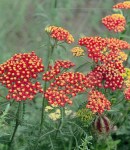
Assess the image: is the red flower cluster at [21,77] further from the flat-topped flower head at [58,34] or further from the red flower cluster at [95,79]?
the red flower cluster at [95,79]

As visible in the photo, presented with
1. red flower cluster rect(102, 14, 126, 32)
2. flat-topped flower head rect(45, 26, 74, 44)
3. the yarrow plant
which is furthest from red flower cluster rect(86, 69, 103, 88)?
red flower cluster rect(102, 14, 126, 32)

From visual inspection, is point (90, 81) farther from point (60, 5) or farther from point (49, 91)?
point (60, 5)

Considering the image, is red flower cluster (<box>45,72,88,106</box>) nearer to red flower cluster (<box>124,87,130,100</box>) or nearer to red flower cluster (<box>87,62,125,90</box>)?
red flower cluster (<box>87,62,125,90</box>)

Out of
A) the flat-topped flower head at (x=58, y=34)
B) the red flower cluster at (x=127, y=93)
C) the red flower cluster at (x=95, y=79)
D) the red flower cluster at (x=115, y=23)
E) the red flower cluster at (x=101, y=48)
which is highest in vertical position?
the red flower cluster at (x=115, y=23)

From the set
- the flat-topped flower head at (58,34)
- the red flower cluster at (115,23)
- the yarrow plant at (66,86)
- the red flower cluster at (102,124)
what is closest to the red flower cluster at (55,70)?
the yarrow plant at (66,86)

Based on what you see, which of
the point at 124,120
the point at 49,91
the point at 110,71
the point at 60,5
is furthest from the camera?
the point at 60,5

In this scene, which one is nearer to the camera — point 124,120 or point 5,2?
point 124,120

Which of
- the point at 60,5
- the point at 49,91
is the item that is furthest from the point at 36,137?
the point at 60,5

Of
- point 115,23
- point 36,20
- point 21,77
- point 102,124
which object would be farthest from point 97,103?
point 36,20
